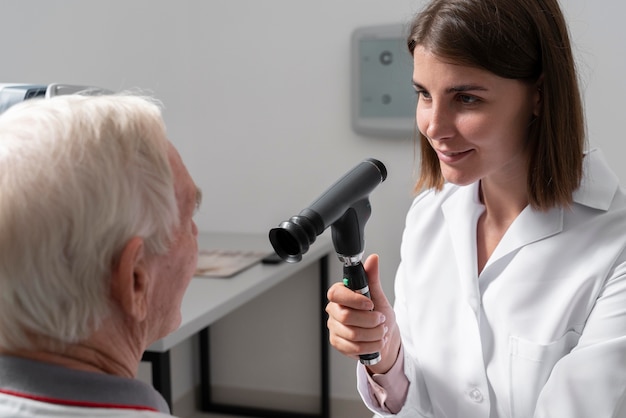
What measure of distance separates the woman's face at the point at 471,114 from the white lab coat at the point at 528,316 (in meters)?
0.15

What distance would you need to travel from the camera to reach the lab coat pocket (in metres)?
1.28

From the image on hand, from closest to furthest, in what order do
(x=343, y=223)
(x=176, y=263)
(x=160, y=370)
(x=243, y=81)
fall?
(x=176, y=263) → (x=343, y=223) → (x=160, y=370) → (x=243, y=81)

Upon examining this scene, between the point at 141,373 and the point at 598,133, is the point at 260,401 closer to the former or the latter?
the point at 141,373

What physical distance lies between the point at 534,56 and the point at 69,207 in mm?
844

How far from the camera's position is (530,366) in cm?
128

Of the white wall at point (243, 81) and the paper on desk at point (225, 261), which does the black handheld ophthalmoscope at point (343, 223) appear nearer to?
the paper on desk at point (225, 261)

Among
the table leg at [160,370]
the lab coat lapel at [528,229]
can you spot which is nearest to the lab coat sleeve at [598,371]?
the lab coat lapel at [528,229]

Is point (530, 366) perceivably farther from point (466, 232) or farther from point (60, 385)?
point (60, 385)

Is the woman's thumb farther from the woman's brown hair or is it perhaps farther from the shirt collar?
the shirt collar

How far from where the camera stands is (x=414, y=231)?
155 centimetres

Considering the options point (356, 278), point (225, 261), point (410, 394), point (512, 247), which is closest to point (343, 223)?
point (356, 278)

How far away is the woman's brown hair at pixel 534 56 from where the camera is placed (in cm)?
120

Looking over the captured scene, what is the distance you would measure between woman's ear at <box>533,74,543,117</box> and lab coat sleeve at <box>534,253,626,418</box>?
310mm

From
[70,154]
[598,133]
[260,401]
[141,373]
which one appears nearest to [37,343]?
[70,154]
